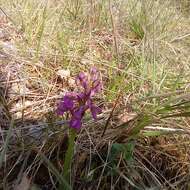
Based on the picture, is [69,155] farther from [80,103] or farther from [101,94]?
[101,94]

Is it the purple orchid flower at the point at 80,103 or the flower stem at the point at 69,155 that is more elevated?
the purple orchid flower at the point at 80,103

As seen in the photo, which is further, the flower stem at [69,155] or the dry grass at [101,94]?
the dry grass at [101,94]

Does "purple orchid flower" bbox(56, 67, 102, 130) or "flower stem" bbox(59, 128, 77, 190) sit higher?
"purple orchid flower" bbox(56, 67, 102, 130)

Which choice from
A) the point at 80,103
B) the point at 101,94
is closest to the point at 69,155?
the point at 80,103

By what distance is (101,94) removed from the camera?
1.54m

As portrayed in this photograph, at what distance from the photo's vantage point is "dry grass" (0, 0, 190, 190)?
119cm

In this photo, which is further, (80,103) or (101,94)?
(101,94)

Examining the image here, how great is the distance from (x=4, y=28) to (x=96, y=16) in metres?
0.50

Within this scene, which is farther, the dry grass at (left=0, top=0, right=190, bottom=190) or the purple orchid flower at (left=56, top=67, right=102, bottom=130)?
the dry grass at (left=0, top=0, right=190, bottom=190)

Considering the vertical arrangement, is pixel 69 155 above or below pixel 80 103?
below

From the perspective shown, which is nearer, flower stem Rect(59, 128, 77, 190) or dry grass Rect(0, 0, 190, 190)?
flower stem Rect(59, 128, 77, 190)

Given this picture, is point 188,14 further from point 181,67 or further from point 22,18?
point 22,18

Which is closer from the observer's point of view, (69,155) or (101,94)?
(69,155)

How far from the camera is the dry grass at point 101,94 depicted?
119 centimetres
